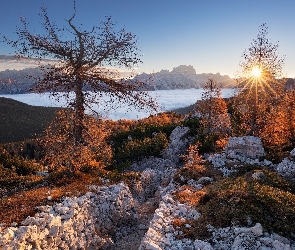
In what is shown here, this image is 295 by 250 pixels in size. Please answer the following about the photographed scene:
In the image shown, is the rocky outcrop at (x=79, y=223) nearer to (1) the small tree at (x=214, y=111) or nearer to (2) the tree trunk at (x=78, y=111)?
(2) the tree trunk at (x=78, y=111)

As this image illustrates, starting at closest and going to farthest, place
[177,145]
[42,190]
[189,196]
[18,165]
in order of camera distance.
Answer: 1. [42,190]
2. [189,196]
3. [18,165]
4. [177,145]

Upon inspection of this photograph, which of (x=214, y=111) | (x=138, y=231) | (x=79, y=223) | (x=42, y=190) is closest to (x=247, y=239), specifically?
(x=138, y=231)

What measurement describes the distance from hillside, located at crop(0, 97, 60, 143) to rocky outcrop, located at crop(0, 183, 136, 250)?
291 ft

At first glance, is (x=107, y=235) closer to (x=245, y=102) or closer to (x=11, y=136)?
(x=245, y=102)

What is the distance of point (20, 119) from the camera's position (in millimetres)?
123000

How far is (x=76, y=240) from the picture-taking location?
10188 millimetres

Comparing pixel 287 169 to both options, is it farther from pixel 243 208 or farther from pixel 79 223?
pixel 79 223

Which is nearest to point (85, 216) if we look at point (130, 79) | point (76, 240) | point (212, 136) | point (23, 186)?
point (76, 240)

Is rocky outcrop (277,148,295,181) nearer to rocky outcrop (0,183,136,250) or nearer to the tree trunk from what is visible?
rocky outcrop (0,183,136,250)

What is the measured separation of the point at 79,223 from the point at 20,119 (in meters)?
123

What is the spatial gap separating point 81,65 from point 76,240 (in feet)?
26.7

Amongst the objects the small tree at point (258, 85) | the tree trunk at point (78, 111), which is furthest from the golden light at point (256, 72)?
the tree trunk at point (78, 111)

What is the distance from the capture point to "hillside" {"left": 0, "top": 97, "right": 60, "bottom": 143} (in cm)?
10684

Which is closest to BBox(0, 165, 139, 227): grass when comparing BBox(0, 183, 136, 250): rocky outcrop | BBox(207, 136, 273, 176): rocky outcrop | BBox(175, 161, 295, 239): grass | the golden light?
BBox(0, 183, 136, 250): rocky outcrop
